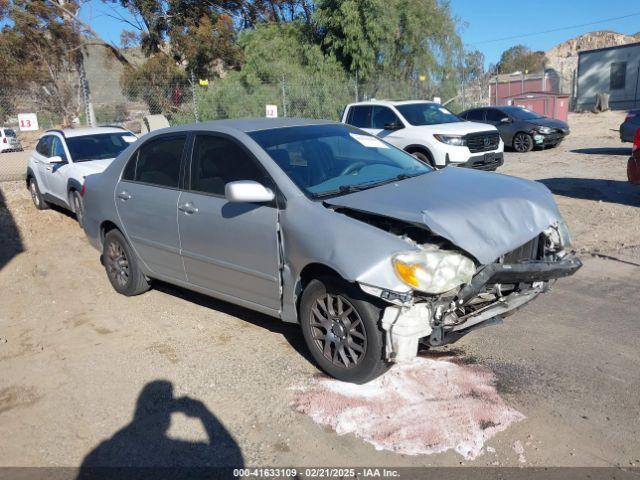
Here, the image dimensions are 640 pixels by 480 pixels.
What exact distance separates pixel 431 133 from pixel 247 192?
841cm

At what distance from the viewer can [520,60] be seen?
78062 millimetres

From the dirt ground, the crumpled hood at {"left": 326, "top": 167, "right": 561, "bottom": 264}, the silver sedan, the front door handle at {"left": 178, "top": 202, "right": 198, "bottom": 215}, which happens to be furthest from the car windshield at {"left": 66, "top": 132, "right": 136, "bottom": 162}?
the crumpled hood at {"left": 326, "top": 167, "right": 561, "bottom": 264}

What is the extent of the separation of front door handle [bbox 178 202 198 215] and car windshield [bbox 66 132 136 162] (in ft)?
18.3

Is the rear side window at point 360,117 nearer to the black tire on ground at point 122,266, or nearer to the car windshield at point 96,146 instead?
the car windshield at point 96,146

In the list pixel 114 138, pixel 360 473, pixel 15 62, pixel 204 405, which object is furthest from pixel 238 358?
pixel 15 62

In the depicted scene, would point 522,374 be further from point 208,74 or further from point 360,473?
point 208,74

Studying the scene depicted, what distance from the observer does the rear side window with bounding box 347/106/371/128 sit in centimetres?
1307

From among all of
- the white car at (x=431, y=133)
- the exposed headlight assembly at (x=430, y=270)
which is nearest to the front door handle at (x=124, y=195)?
the exposed headlight assembly at (x=430, y=270)

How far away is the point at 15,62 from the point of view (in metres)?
28.8

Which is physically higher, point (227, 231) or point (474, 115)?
point (474, 115)

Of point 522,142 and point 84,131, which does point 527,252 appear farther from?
point 522,142

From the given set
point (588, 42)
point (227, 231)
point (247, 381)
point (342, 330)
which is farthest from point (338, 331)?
point (588, 42)

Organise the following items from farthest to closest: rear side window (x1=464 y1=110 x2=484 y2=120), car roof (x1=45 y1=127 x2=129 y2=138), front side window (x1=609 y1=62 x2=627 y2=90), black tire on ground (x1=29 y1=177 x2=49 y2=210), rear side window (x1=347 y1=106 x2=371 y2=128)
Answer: front side window (x1=609 y1=62 x2=627 y2=90) → rear side window (x1=464 y1=110 x2=484 y2=120) → rear side window (x1=347 y1=106 x2=371 y2=128) → black tire on ground (x1=29 y1=177 x2=49 y2=210) → car roof (x1=45 y1=127 x2=129 y2=138)

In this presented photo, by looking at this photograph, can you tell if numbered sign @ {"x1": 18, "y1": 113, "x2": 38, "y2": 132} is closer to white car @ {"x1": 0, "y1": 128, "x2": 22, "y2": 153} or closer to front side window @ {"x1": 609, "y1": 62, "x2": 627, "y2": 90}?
white car @ {"x1": 0, "y1": 128, "x2": 22, "y2": 153}
